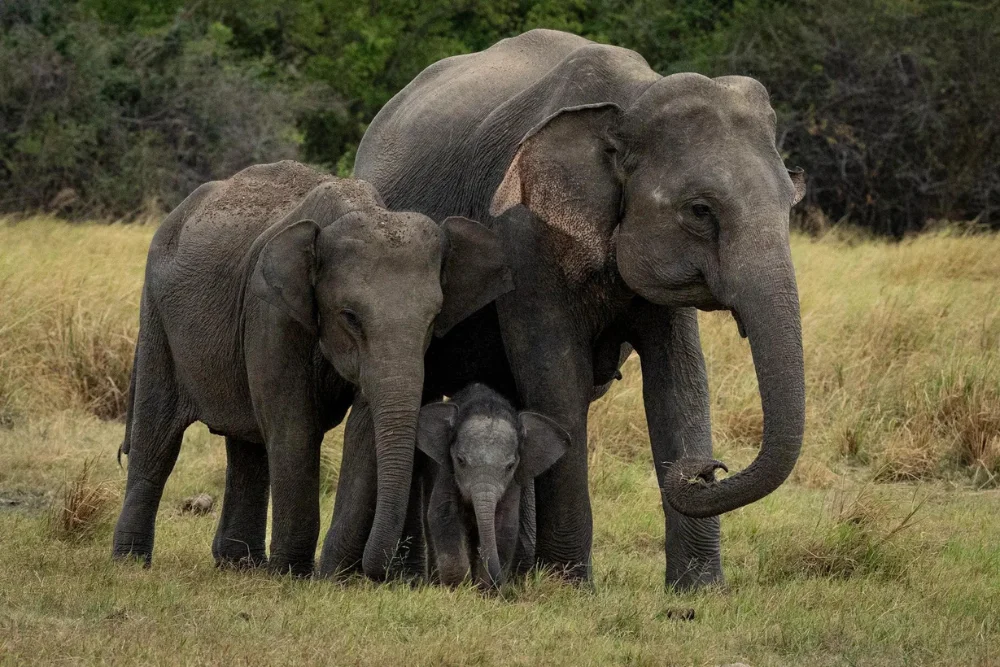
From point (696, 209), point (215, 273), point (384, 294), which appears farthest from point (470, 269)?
point (215, 273)

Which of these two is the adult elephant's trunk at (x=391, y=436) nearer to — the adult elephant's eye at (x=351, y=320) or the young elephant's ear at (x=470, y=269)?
the adult elephant's eye at (x=351, y=320)

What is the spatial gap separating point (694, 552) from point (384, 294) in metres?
1.81

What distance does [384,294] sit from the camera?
6.64 metres

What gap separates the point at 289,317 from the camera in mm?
7105

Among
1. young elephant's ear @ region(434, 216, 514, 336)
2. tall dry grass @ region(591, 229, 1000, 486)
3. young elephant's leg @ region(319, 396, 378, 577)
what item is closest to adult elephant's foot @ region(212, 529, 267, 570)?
young elephant's leg @ region(319, 396, 378, 577)

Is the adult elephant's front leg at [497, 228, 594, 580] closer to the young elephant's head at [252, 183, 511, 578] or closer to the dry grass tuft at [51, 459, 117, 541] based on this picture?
the young elephant's head at [252, 183, 511, 578]

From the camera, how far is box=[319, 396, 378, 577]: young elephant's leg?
7.10m

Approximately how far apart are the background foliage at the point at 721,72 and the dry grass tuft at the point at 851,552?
13743mm

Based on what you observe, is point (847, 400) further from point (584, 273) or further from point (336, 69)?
point (336, 69)

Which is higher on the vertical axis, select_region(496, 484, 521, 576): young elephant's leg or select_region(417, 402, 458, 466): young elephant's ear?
select_region(417, 402, 458, 466): young elephant's ear

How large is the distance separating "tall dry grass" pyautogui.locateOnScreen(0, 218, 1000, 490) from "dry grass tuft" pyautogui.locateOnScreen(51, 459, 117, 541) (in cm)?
186

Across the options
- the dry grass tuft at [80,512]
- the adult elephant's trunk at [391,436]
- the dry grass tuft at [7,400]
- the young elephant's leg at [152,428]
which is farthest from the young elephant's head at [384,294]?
the dry grass tuft at [7,400]

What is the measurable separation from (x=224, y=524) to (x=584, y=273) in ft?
7.51

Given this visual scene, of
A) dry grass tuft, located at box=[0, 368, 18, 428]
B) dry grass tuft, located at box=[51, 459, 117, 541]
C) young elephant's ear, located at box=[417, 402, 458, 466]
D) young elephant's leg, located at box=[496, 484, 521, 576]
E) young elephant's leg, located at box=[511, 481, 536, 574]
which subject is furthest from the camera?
dry grass tuft, located at box=[0, 368, 18, 428]
